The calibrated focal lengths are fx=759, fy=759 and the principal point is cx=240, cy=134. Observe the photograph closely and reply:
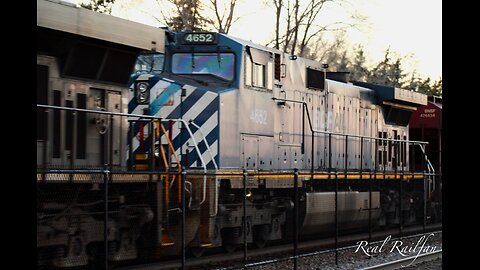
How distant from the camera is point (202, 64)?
13453 millimetres

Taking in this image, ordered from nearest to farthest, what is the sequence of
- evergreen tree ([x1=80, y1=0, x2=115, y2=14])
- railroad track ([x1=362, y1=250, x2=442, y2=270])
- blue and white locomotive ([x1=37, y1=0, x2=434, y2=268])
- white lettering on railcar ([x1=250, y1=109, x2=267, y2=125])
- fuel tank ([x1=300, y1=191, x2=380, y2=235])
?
blue and white locomotive ([x1=37, y1=0, x2=434, y2=268]) → railroad track ([x1=362, y1=250, x2=442, y2=270]) → white lettering on railcar ([x1=250, y1=109, x2=267, y2=125]) → fuel tank ([x1=300, y1=191, x2=380, y2=235]) → evergreen tree ([x1=80, y1=0, x2=115, y2=14])

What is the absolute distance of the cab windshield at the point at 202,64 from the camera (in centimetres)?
1339

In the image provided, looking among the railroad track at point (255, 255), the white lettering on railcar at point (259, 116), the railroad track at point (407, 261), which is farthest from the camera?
Result: the white lettering on railcar at point (259, 116)

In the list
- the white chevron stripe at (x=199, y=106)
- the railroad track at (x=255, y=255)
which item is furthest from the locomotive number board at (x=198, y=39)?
the railroad track at (x=255, y=255)

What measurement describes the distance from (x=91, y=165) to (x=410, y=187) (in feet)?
38.0

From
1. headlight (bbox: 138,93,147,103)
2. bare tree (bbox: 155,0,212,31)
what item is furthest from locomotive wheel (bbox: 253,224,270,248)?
bare tree (bbox: 155,0,212,31)

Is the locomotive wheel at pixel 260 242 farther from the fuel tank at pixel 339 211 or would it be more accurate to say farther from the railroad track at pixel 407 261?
the railroad track at pixel 407 261

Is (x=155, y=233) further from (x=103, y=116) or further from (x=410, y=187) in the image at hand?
(x=410, y=187)

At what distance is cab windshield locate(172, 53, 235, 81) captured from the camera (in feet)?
43.9

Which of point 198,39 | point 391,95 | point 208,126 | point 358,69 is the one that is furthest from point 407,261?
point 358,69

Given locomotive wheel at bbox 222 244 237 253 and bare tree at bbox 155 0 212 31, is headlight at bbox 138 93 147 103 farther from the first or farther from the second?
bare tree at bbox 155 0 212 31

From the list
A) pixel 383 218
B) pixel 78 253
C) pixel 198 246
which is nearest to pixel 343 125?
pixel 383 218

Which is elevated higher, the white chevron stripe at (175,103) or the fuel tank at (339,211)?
the white chevron stripe at (175,103)

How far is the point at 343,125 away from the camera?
17766 millimetres
